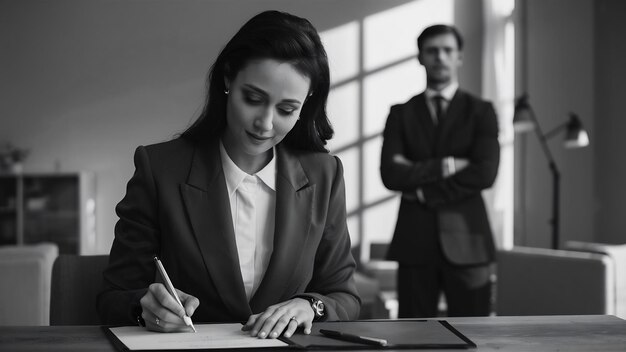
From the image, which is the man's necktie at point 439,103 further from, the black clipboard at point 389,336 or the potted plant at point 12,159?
the potted plant at point 12,159

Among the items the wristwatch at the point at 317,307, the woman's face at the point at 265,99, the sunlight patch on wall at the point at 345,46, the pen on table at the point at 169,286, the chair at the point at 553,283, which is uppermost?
the sunlight patch on wall at the point at 345,46

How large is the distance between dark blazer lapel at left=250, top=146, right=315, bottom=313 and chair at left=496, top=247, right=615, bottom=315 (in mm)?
2061

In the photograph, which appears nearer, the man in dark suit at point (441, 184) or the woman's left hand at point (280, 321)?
the woman's left hand at point (280, 321)

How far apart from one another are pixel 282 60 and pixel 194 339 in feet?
1.99

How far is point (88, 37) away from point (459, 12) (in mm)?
3415

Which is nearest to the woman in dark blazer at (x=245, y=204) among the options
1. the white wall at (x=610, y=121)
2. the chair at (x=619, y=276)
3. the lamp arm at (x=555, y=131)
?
the chair at (x=619, y=276)

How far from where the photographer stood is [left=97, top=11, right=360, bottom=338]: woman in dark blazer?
1.64 metres

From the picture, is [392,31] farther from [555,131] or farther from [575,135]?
[575,135]

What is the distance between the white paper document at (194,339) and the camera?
127cm

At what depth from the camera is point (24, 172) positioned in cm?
710

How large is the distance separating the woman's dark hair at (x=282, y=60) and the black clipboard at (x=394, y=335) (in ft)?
1.63

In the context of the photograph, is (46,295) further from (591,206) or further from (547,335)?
(591,206)

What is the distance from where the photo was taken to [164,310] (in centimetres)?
139

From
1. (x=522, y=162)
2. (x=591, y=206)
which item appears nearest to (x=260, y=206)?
(x=591, y=206)
